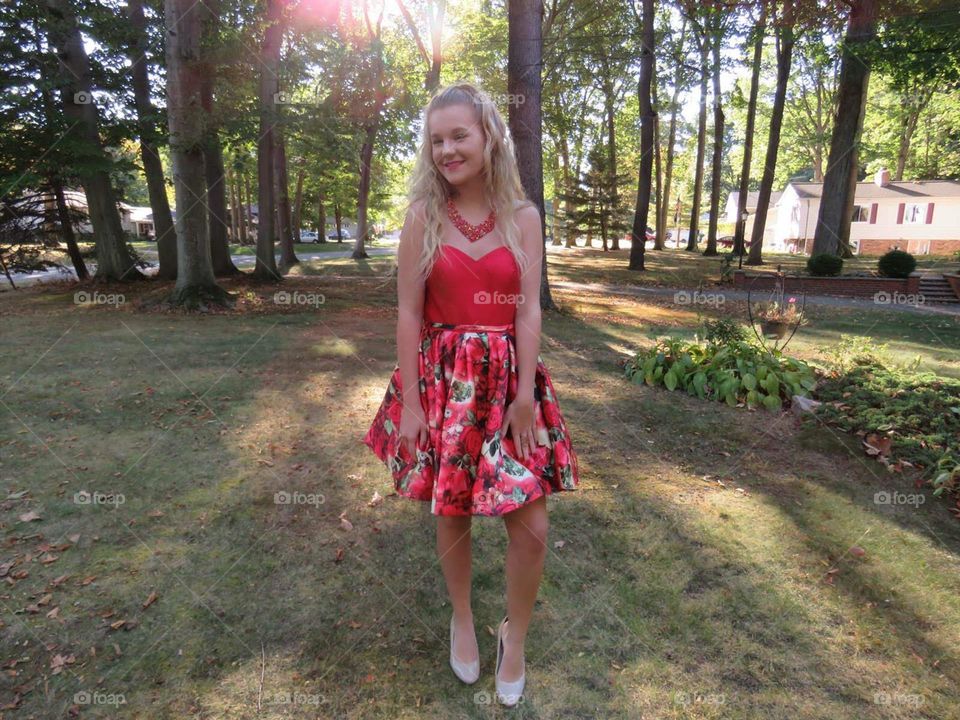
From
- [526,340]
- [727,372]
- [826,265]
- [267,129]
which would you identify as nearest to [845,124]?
[826,265]

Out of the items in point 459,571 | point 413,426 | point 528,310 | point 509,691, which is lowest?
point 509,691

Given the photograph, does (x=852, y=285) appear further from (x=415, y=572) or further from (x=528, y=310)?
(x=528, y=310)

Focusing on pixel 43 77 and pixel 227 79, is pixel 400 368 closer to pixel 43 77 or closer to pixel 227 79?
pixel 43 77

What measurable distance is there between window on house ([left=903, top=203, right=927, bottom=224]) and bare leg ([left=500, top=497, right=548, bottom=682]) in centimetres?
4666

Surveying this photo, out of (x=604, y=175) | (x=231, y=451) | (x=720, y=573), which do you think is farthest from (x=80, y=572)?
(x=604, y=175)

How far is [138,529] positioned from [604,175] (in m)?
30.7

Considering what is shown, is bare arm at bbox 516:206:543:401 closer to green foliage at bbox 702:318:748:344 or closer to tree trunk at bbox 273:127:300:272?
green foliage at bbox 702:318:748:344

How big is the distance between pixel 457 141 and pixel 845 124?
714 inches

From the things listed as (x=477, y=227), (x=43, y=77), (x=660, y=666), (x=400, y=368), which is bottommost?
(x=660, y=666)

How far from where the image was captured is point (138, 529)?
123 inches

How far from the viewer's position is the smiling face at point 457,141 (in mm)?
1839

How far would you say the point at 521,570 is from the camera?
6.57 feet

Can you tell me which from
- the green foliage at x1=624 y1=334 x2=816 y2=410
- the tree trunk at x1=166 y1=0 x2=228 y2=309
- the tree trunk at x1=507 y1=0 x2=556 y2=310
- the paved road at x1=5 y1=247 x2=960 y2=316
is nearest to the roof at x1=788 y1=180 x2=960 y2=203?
the paved road at x1=5 y1=247 x2=960 y2=316

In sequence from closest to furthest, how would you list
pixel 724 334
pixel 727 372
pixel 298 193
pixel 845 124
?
pixel 727 372 → pixel 724 334 → pixel 845 124 → pixel 298 193
